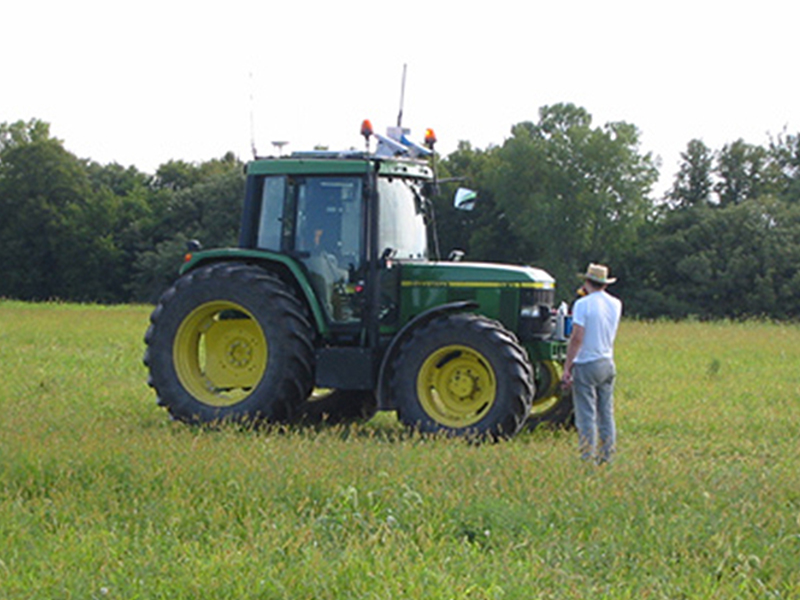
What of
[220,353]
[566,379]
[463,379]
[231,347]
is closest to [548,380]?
[463,379]

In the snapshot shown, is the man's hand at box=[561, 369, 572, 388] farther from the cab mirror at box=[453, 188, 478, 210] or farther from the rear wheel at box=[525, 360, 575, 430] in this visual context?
the cab mirror at box=[453, 188, 478, 210]

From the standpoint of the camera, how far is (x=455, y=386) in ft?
35.1

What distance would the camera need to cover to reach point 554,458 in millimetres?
8828

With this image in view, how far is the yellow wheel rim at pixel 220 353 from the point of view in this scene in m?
11.5

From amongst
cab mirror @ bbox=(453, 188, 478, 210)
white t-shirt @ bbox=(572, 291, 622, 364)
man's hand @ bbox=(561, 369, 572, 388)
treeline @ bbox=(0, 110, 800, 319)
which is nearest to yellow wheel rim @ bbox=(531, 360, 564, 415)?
man's hand @ bbox=(561, 369, 572, 388)

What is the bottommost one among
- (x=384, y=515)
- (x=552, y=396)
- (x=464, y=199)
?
(x=384, y=515)

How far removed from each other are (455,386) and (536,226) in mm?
49517

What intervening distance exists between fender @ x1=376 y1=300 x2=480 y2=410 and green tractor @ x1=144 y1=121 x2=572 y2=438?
12 millimetres

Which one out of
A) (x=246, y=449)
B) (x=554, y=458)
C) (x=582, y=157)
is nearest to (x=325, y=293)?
(x=246, y=449)

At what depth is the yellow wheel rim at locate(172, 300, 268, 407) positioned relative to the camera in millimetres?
11500

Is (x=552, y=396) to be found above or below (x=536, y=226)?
below

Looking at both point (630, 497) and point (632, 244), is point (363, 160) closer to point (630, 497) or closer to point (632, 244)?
point (630, 497)

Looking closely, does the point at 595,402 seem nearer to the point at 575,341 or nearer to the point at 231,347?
the point at 575,341

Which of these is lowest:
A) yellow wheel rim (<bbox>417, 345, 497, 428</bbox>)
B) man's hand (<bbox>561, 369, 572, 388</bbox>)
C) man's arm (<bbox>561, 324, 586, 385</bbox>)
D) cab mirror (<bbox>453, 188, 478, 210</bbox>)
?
yellow wheel rim (<bbox>417, 345, 497, 428</bbox>)
